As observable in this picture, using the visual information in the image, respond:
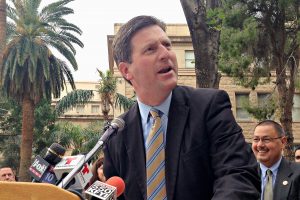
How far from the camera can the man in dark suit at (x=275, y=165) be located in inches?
196

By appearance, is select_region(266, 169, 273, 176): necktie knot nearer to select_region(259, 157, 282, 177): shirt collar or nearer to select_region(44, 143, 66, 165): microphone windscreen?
select_region(259, 157, 282, 177): shirt collar

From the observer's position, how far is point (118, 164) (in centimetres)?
280

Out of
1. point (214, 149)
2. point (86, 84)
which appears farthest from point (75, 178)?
point (86, 84)

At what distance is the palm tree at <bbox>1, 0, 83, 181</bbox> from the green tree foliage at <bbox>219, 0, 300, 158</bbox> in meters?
13.0

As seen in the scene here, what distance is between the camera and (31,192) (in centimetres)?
168

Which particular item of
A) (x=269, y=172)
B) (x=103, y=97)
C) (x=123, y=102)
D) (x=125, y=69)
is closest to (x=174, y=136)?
(x=125, y=69)

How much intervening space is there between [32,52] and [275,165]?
2132cm

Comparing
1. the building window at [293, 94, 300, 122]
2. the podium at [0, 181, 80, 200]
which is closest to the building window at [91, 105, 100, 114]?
the building window at [293, 94, 300, 122]

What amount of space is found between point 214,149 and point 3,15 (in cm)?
1281

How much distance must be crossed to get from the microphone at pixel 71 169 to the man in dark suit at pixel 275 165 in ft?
9.89

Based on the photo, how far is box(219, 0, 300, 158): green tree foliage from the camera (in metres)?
14.0

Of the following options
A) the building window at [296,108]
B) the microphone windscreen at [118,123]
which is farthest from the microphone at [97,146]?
the building window at [296,108]

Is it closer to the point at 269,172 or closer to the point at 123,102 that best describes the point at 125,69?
the point at 269,172

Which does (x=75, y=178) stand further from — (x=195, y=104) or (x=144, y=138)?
(x=195, y=104)
